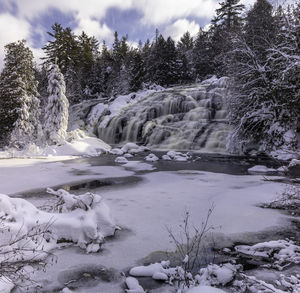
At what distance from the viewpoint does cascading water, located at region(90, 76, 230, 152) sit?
62.0ft

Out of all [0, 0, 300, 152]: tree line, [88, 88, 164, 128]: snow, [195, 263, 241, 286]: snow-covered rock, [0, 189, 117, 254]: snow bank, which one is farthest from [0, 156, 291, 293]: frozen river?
[88, 88, 164, 128]: snow

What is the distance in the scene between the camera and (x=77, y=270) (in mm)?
3156

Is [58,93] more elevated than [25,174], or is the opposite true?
[58,93]

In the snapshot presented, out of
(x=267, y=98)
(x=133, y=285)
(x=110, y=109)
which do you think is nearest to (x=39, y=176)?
(x=133, y=285)

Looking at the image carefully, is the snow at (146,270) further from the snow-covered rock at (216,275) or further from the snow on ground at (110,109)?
the snow on ground at (110,109)

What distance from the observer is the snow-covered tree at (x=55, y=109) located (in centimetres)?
2127

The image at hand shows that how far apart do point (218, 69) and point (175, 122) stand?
A: 70.6ft

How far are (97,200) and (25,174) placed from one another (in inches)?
265

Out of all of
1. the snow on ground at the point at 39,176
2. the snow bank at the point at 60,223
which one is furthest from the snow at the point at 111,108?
the snow bank at the point at 60,223

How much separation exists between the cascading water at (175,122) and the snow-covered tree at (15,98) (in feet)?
28.4

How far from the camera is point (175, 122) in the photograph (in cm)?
2205

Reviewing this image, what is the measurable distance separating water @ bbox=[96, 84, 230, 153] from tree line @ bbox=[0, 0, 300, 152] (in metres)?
2.62

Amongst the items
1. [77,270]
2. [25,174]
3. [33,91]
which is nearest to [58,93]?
[33,91]

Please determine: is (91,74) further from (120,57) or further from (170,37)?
(170,37)
